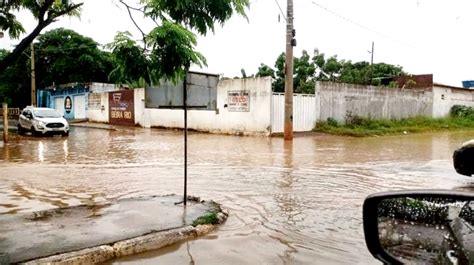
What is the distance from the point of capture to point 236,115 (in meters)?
24.1

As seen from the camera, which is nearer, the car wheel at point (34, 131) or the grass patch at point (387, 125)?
the car wheel at point (34, 131)

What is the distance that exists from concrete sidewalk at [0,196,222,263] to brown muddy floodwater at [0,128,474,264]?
511 mm

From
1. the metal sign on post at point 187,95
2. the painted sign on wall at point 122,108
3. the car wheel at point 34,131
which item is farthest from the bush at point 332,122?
the metal sign on post at point 187,95

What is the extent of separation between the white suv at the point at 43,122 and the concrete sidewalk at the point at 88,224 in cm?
1792

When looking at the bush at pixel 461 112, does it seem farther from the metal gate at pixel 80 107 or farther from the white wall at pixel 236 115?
the metal gate at pixel 80 107

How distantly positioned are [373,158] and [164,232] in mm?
10008

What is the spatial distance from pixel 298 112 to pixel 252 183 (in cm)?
1435

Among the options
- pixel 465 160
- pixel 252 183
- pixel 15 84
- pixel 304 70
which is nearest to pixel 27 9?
pixel 252 183

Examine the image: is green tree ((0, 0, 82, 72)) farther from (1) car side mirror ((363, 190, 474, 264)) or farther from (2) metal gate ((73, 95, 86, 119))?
(2) metal gate ((73, 95, 86, 119))

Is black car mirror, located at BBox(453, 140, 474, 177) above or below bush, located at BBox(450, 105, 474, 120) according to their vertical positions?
below

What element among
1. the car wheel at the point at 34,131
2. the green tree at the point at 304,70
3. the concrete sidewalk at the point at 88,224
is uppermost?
the green tree at the point at 304,70

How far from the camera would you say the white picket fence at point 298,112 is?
22484 mm

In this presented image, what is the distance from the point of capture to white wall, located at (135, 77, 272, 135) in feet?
73.5

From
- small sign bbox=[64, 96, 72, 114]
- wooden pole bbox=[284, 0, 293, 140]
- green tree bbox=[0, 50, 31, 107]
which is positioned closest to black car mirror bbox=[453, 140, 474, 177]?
wooden pole bbox=[284, 0, 293, 140]
